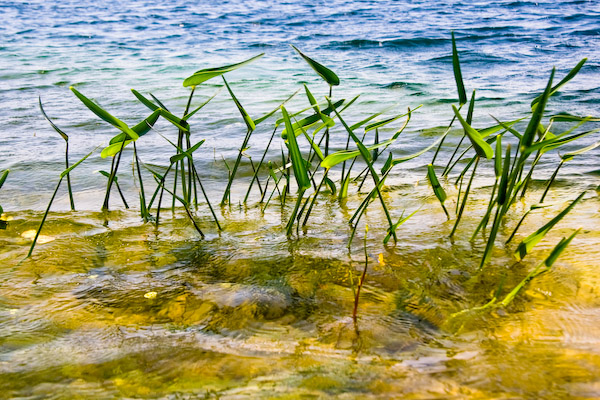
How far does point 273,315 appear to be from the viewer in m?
1.27

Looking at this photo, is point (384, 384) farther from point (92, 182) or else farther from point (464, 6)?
point (464, 6)

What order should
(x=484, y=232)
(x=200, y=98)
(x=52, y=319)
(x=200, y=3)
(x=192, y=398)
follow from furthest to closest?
(x=200, y=3)
(x=200, y=98)
(x=484, y=232)
(x=52, y=319)
(x=192, y=398)

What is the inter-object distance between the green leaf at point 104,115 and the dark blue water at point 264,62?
1.08 meters

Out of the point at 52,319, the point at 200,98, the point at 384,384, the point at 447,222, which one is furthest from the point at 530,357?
the point at 200,98

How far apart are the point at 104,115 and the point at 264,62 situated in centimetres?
604

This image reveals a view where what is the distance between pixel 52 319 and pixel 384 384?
2.59 feet

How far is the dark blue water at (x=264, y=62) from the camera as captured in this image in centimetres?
375

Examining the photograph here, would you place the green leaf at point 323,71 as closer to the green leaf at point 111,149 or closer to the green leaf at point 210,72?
the green leaf at point 210,72

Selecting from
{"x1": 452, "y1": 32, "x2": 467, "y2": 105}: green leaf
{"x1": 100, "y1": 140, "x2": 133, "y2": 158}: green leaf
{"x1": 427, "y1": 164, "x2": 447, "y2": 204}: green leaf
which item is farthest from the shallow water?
{"x1": 452, "y1": 32, "x2": 467, "y2": 105}: green leaf

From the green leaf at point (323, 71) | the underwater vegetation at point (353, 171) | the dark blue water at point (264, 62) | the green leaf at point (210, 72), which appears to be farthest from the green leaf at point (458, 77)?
the dark blue water at point (264, 62)

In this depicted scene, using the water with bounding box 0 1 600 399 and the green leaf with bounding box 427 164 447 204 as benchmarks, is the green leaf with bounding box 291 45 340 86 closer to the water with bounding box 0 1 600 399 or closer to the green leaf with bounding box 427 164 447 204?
the green leaf with bounding box 427 164 447 204

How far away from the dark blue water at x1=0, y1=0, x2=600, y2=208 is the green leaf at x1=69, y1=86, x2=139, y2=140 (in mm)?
1079

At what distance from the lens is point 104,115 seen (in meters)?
1.49

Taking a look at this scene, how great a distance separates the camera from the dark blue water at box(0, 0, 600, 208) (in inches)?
148
